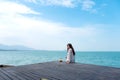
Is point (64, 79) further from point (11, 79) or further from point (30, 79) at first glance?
point (11, 79)

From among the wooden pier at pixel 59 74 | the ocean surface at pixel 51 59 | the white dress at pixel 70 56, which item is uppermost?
the white dress at pixel 70 56

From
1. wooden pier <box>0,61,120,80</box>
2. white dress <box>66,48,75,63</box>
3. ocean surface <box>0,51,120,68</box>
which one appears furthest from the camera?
ocean surface <box>0,51,120,68</box>

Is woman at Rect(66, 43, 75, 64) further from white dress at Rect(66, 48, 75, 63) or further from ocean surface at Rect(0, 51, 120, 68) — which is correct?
ocean surface at Rect(0, 51, 120, 68)

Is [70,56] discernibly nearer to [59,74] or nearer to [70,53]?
[70,53]

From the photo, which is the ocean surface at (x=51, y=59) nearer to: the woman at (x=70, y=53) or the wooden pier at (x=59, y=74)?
the woman at (x=70, y=53)

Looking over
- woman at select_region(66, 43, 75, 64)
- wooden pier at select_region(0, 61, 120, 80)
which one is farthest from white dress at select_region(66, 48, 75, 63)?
wooden pier at select_region(0, 61, 120, 80)

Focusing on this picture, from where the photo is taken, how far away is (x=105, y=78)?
6.13 m

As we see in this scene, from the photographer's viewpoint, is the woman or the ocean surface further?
the ocean surface

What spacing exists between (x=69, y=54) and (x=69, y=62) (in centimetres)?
61

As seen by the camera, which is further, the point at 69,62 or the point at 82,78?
the point at 69,62

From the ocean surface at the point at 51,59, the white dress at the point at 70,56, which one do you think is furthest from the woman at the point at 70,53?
the ocean surface at the point at 51,59

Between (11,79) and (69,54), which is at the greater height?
(69,54)

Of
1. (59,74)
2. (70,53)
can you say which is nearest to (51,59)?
(70,53)

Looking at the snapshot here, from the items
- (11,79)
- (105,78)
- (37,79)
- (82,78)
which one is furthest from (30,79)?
(105,78)
